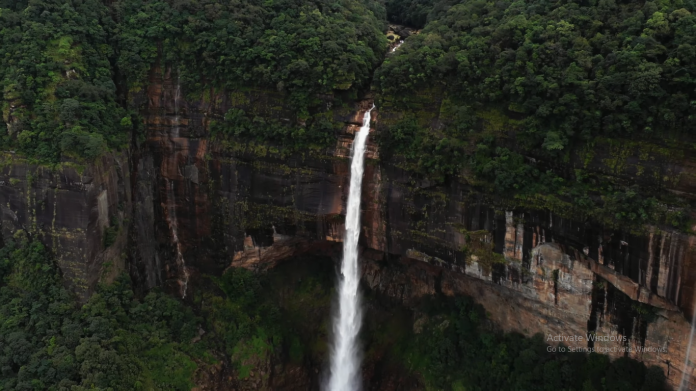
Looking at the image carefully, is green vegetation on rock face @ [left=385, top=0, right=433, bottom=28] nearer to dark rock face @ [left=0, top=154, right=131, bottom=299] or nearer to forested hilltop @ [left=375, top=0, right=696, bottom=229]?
forested hilltop @ [left=375, top=0, right=696, bottom=229]

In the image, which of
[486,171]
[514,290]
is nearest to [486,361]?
[514,290]

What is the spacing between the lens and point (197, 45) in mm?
20172

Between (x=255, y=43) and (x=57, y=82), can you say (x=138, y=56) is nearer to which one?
(x=57, y=82)

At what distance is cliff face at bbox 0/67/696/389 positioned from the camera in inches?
576

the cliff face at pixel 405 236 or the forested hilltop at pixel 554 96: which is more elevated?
the forested hilltop at pixel 554 96

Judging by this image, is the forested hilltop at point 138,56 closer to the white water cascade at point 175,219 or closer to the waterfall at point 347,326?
the white water cascade at point 175,219

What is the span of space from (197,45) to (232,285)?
970 centimetres

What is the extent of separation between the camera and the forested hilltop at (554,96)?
1380cm

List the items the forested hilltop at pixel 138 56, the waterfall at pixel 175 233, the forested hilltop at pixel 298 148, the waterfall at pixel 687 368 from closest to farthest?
the waterfall at pixel 687 368
the forested hilltop at pixel 298 148
the forested hilltop at pixel 138 56
the waterfall at pixel 175 233

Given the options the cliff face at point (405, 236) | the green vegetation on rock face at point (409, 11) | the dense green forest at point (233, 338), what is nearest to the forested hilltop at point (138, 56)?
the cliff face at point (405, 236)

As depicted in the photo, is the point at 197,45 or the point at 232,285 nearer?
the point at 197,45

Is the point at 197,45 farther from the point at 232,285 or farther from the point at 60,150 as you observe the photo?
the point at 232,285

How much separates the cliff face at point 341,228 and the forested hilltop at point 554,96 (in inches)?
18.4

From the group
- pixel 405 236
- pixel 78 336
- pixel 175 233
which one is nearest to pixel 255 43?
pixel 175 233
